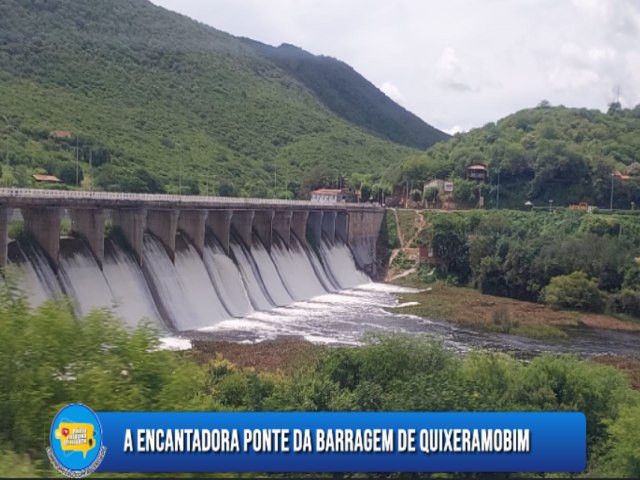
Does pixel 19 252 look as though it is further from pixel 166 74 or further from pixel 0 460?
pixel 166 74

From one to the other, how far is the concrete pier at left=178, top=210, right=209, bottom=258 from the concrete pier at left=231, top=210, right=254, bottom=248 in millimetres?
6552

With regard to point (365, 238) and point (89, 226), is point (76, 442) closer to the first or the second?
point (89, 226)

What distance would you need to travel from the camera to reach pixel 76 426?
9.41m

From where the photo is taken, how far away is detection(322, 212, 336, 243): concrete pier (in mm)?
73062

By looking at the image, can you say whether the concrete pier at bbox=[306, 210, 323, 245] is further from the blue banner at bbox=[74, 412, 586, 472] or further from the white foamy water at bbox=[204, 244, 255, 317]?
the blue banner at bbox=[74, 412, 586, 472]

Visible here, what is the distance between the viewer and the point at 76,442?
9320 millimetres

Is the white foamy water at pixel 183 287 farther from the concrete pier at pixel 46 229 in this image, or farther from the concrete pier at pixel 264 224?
the concrete pier at pixel 264 224

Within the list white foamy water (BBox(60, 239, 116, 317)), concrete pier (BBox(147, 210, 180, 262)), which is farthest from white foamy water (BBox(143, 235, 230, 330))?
white foamy water (BBox(60, 239, 116, 317))

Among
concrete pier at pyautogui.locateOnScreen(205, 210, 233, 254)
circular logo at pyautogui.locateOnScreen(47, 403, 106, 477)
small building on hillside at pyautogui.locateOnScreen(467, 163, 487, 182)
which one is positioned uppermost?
small building on hillside at pyautogui.locateOnScreen(467, 163, 487, 182)

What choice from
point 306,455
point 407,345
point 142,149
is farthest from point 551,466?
point 142,149

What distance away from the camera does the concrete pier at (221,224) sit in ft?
171

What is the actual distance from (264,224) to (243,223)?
11.8 ft

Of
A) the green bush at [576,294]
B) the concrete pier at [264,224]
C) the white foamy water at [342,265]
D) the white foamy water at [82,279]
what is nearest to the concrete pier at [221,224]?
the concrete pier at [264,224]

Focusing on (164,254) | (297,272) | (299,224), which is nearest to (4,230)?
(164,254)
